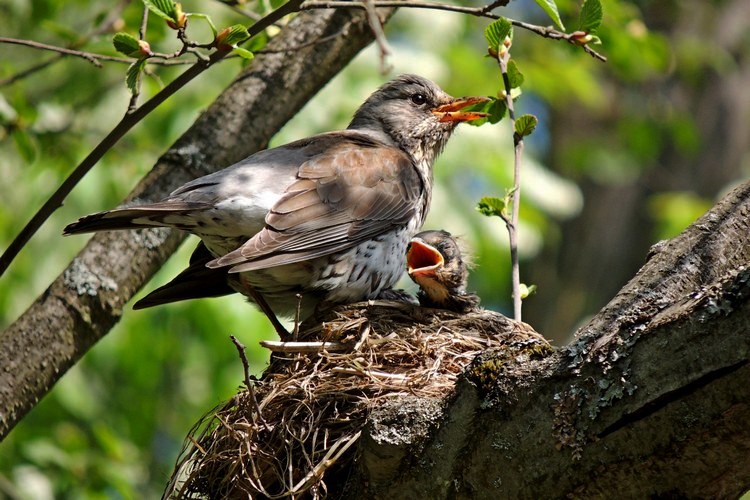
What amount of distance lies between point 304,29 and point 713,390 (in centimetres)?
312

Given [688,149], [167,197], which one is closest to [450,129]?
[167,197]

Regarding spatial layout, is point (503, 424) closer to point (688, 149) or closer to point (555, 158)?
point (688, 149)

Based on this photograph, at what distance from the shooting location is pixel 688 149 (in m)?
11.5

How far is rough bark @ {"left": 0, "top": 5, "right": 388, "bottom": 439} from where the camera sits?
12.7 feet

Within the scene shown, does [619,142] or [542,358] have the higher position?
[619,142]

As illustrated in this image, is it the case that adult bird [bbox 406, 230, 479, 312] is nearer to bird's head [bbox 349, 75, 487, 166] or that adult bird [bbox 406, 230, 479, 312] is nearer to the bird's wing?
the bird's wing

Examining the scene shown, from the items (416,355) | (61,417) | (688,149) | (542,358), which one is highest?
(688,149)

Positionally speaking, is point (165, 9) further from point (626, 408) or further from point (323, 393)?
point (626, 408)

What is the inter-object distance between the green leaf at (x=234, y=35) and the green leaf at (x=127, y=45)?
1.01 ft

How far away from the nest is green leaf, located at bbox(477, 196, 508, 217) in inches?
20.5

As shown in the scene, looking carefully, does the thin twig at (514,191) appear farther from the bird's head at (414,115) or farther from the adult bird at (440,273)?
the bird's head at (414,115)

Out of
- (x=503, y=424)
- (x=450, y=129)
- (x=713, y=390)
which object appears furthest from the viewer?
(x=450, y=129)

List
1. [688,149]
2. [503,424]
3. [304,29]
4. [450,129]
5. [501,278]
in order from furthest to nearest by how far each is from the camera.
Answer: [688,149], [501,278], [450,129], [304,29], [503,424]

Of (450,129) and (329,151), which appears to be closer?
(329,151)
